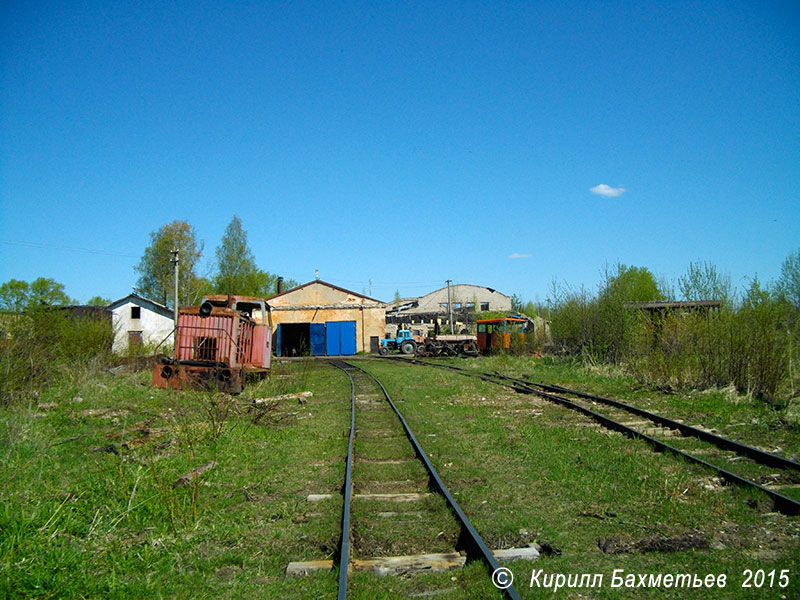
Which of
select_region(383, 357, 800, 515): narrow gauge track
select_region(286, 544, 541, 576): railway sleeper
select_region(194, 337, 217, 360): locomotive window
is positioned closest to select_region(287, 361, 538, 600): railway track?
select_region(286, 544, 541, 576): railway sleeper

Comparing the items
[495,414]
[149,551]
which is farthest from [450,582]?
[495,414]

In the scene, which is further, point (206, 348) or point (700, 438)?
point (206, 348)

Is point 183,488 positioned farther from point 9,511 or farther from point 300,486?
point 9,511

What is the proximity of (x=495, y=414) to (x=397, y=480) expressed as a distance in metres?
5.40

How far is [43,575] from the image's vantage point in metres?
4.36

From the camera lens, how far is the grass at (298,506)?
445 centimetres

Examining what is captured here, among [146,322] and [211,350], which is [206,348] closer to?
[211,350]

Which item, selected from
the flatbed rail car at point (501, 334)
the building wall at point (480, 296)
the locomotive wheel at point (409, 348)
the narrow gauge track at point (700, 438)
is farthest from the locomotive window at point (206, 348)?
the building wall at point (480, 296)

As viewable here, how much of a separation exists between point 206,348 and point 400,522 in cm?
1133

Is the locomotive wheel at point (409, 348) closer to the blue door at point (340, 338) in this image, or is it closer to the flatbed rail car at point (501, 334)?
the flatbed rail car at point (501, 334)

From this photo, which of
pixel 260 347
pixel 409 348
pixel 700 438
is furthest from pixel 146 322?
pixel 700 438

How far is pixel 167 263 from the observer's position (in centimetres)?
6172

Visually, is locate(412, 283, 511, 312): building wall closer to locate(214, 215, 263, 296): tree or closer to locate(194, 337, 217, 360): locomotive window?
locate(214, 215, 263, 296): tree

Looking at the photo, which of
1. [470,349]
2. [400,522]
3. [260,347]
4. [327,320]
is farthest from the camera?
[327,320]
